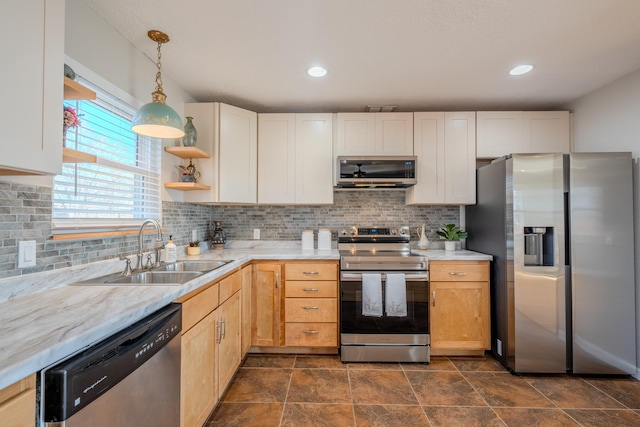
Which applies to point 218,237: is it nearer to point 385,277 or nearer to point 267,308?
point 267,308

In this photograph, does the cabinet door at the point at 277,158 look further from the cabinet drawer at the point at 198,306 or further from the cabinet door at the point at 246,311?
the cabinet drawer at the point at 198,306

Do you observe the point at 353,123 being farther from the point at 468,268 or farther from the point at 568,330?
the point at 568,330

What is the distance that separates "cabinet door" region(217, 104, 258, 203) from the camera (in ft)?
8.71

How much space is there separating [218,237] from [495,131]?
9.75 ft

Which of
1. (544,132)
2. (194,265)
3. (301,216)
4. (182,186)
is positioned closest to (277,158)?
(301,216)

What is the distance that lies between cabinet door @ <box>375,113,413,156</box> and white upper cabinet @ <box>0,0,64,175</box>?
2.35 metres

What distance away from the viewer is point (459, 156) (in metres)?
2.85

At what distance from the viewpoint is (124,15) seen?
166cm

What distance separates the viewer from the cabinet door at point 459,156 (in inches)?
112

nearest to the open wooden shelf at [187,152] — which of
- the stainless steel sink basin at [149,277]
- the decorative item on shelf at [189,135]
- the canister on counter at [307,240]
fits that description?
the decorative item on shelf at [189,135]

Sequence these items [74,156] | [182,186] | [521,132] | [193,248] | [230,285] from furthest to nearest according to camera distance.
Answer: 1. [521,132]
2. [193,248]
3. [182,186]
4. [230,285]
5. [74,156]

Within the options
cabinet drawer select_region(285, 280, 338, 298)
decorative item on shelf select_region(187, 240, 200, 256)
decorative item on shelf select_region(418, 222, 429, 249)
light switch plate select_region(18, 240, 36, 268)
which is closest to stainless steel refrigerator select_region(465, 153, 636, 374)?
decorative item on shelf select_region(418, 222, 429, 249)

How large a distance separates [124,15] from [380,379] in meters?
2.91

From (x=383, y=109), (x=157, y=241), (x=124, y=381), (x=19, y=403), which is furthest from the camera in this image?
(x=383, y=109)
